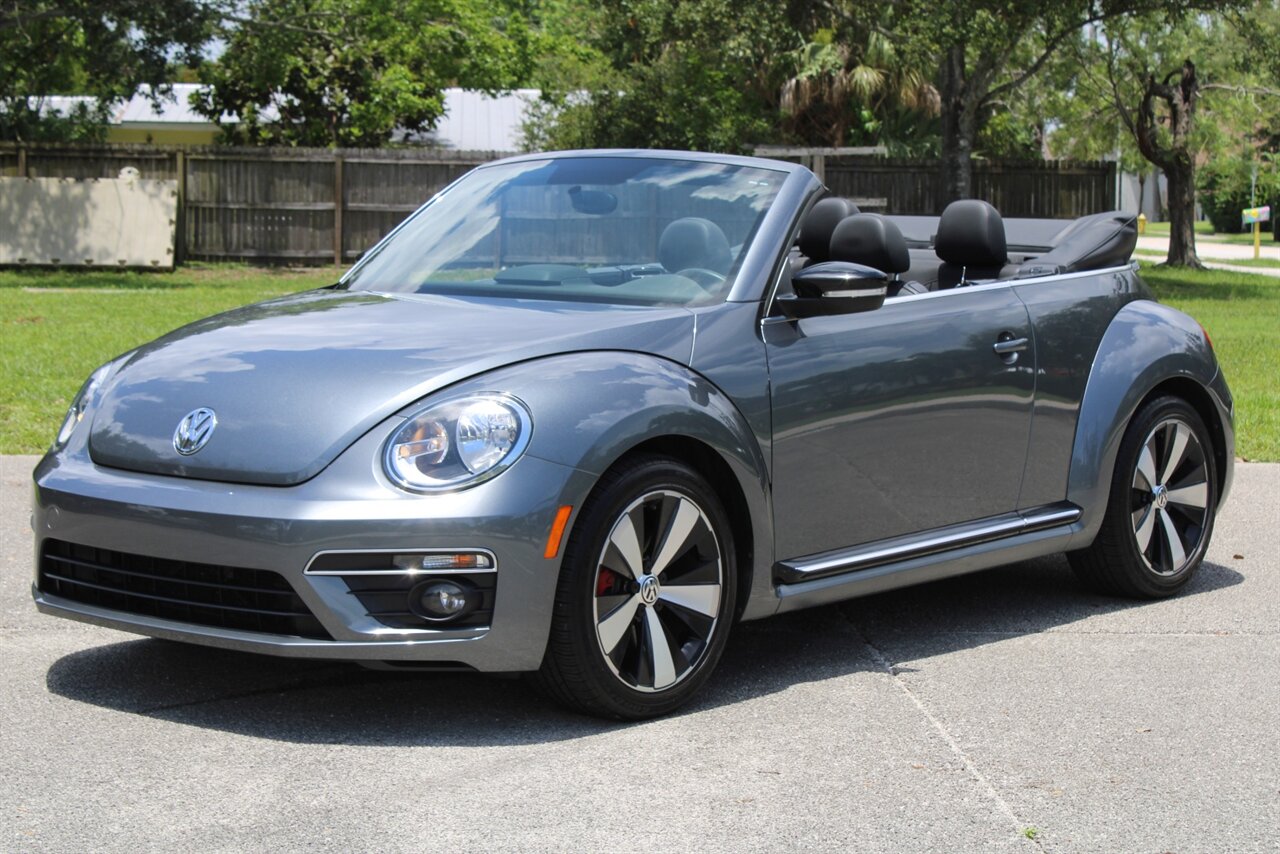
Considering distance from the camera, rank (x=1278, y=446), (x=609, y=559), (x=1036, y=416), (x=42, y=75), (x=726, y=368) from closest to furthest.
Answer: (x=609, y=559)
(x=726, y=368)
(x=1036, y=416)
(x=1278, y=446)
(x=42, y=75)

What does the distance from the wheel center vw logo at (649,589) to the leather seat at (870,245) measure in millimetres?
1637

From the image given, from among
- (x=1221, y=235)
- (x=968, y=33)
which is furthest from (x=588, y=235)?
(x=1221, y=235)

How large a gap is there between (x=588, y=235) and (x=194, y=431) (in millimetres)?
1546

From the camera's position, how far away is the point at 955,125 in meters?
25.5

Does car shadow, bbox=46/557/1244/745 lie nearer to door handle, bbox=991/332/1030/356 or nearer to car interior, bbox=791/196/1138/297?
door handle, bbox=991/332/1030/356

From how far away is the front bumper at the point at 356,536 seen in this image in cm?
418

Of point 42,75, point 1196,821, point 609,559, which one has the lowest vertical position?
point 1196,821

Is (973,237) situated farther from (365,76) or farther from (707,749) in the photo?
(365,76)

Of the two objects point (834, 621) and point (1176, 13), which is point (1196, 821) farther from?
point (1176, 13)

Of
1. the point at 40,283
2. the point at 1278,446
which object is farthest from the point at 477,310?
the point at 40,283

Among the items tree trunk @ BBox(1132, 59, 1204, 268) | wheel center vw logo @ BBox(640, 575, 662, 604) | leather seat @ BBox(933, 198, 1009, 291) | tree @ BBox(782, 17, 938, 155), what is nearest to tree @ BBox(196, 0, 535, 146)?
tree @ BBox(782, 17, 938, 155)

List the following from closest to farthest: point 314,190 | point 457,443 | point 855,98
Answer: point 457,443 < point 314,190 < point 855,98

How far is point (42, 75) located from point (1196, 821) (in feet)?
99.8

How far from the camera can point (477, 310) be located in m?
5.02
